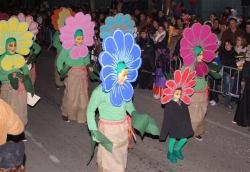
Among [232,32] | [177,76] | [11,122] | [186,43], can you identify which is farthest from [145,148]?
[232,32]

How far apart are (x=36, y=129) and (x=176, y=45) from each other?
4.71 meters

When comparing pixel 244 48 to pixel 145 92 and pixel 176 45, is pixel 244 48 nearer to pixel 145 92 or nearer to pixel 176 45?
pixel 176 45

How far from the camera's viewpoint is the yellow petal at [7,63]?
6977mm

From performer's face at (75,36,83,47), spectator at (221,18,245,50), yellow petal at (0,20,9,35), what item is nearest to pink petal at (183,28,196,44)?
performer's face at (75,36,83,47)

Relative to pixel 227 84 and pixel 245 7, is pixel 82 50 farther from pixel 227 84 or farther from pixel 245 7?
pixel 245 7

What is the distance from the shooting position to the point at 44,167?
6633mm

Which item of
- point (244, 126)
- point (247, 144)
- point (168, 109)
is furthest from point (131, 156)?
point (244, 126)

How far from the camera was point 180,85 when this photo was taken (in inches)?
254

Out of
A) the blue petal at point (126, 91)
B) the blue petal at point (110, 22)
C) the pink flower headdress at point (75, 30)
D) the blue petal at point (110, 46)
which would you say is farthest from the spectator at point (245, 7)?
the blue petal at point (110, 46)

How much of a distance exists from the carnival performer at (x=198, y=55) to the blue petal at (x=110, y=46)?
97.2 inches

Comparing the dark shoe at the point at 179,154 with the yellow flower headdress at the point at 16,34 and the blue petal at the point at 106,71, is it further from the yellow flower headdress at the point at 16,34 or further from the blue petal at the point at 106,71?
the yellow flower headdress at the point at 16,34

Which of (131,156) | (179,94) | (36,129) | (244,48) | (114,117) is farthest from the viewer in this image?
(244,48)

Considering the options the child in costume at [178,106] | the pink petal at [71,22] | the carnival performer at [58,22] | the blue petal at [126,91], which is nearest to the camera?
the blue petal at [126,91]

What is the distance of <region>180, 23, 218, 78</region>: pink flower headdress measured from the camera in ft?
23.7
